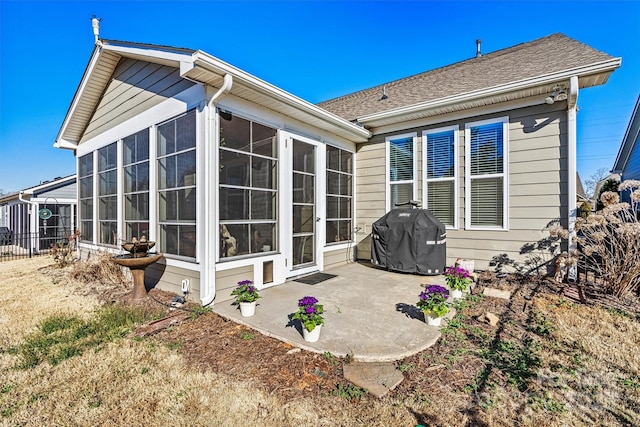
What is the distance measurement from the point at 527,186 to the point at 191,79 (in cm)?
556

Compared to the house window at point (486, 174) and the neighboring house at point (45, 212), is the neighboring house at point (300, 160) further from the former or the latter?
the neighboring house at point (45, 212)

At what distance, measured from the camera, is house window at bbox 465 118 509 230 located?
521 centimetres

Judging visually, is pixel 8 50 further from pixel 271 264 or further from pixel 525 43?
pixel 525 43

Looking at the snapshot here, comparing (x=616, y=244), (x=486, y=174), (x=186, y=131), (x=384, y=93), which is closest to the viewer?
A: (x=616, y=244)

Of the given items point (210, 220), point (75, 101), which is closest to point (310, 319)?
point (210, 220)

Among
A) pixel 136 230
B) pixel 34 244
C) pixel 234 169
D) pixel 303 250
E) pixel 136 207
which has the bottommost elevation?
pixel 34 244

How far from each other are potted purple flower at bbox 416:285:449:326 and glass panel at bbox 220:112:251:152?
3195 mm

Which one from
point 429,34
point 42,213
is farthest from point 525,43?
point 42,213

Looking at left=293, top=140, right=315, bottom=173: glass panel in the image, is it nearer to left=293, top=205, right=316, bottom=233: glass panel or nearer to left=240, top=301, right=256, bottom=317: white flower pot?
left=293, top=205, right=316, bottom=233: glass panel

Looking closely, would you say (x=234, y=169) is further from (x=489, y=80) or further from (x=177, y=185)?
(x=489, y=80)

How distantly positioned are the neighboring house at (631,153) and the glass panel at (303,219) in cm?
1106

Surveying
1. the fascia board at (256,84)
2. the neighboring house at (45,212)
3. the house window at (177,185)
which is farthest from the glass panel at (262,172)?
the neighboring house at (45,212)

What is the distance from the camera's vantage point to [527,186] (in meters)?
4.98

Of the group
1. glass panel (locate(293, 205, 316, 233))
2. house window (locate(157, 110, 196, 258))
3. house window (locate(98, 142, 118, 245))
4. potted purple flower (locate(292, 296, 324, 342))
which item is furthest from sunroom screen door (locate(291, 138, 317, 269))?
house window (locate(98, 142, 118, 245))
